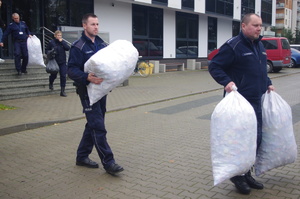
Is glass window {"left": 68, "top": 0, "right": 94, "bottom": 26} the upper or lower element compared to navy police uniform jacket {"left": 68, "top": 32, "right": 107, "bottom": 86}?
upper

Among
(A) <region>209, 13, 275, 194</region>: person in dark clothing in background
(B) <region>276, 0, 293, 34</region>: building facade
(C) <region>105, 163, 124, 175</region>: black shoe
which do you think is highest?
(B) <region>276, 0, 293, 34</region>: building facade

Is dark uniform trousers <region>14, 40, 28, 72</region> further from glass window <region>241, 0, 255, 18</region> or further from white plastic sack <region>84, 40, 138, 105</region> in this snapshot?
glass window <region>241, 0, 255, 18</region>

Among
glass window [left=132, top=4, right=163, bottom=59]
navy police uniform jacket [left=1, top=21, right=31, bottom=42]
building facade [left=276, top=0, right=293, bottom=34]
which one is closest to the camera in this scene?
navy police uniform jacket [left=1, top=21, right=31, bottom=42]

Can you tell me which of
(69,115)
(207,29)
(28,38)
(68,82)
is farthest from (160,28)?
(69,115)

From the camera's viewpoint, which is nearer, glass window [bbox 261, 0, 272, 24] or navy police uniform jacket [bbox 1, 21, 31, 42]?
navy police uniform jacket [bbox 1, 21, 31, 42]

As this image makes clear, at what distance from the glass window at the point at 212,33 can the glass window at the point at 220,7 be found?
1005 mm

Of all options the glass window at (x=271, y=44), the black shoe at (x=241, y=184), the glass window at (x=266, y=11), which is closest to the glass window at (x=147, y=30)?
the glass window at (x=271, y=44)

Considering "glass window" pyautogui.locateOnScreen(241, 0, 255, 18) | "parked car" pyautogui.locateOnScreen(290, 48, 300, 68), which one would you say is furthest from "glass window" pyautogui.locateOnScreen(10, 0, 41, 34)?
"glass window" pyautogui.locateOnScreen(241, 0, 255, 18)

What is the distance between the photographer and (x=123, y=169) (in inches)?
178

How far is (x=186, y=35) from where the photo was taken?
25047 mm

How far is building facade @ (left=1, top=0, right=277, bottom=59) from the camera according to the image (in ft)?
51.5

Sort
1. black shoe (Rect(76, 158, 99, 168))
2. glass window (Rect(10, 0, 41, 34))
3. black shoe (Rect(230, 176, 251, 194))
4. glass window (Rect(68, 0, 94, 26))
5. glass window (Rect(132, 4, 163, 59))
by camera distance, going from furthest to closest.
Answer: glass window (Rect(132, 4, 163, 59))
glass window (Rect(68, 0, 94, 26))
glass window (Rect(10, 0, 41, 34))
black shoe (Rect(76, 158, 99, 168))
black shoe (Rect(230, 176, 251, 194))

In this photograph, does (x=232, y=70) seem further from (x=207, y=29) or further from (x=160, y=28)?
(x=207, y=29)

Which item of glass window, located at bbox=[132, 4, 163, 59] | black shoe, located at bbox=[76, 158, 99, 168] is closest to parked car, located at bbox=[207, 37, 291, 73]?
glass window, located at bbox=[132, 4, 163, 59]
